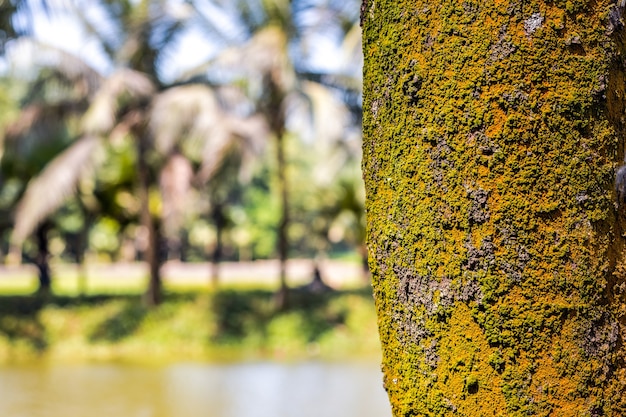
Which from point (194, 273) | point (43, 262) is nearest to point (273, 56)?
point (43, 262)

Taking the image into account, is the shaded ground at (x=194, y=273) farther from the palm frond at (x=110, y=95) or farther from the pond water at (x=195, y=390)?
the pond water at (x=195, y=390)

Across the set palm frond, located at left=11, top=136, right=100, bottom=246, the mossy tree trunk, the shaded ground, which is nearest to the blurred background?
palm frond, located at left=11, top=136, right=100, bottom=246

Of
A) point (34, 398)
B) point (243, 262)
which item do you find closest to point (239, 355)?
point (34, 398)

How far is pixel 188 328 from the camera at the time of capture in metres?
14.4

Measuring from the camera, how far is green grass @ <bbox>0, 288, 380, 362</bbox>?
44.9ft

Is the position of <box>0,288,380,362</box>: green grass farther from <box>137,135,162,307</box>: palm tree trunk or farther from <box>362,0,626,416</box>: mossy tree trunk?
<box>362,0,626,416</box>: mossy tree trunk

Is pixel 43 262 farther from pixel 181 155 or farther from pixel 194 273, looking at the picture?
pixel 194 273

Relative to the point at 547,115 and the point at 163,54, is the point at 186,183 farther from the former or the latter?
the point at 547,115

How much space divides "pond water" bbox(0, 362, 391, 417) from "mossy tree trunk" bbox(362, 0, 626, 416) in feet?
20.0

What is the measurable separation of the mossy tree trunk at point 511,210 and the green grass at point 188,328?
1118 centimetres

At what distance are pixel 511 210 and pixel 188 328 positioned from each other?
12.9m

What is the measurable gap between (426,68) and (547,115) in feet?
1.07

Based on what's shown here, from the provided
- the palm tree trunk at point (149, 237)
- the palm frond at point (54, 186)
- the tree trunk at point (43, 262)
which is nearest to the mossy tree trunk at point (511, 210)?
the palm frond at point (54, 186)

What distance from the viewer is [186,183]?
14.1m
